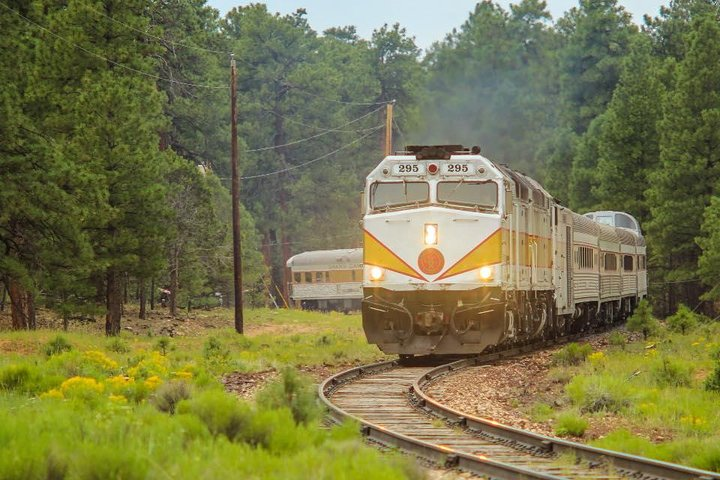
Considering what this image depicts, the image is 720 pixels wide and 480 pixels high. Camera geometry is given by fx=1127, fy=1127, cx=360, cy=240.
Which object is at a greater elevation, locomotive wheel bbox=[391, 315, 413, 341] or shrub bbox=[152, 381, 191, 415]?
locomotive wheel bbox=[391, 315, 413, 341]

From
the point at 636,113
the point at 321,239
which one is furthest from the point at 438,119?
the point at 321,239

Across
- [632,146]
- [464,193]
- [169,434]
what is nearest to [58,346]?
[464,193]

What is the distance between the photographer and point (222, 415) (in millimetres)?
10102

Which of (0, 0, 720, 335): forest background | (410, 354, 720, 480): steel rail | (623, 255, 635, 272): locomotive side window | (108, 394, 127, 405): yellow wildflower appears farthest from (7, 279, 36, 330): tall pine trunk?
(623, 255, 635, 272): locomotive side window

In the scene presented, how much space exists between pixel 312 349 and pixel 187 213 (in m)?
20.7

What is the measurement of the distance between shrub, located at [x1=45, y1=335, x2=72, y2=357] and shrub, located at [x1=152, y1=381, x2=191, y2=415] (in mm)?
11457

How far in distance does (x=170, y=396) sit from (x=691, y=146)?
36.7 m

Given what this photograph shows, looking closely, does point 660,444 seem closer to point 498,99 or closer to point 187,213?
point 187,213

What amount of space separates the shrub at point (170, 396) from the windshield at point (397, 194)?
9237mm

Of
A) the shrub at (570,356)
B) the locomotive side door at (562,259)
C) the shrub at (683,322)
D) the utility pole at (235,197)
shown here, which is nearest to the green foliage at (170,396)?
the shrub at (570,356)

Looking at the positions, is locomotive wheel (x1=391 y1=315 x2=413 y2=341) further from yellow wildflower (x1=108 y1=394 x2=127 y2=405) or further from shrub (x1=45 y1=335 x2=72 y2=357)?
yellow wildflower (x1=108 y1=394 x2=127 y2=405)

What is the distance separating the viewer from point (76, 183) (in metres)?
27.5

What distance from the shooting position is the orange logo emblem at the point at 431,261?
21.1 metres

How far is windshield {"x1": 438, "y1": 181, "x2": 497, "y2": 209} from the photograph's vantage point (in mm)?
21516
